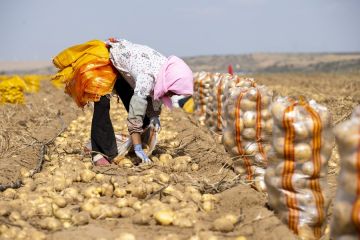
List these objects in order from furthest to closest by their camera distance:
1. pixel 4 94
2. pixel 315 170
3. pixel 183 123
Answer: pixel 4 94
pixel 183 123
pixel 315 170

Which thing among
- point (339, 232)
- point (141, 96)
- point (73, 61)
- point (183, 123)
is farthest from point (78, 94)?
point (183, 123)

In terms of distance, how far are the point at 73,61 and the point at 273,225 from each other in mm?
2445

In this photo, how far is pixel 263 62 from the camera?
87.7 m

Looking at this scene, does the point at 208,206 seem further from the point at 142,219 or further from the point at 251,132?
the point at 251,132

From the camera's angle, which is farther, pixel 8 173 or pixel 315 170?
pixel 8 173

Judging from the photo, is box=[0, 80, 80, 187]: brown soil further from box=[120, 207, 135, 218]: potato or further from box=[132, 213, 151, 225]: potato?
box=[132, 213, 151, 225]: potato

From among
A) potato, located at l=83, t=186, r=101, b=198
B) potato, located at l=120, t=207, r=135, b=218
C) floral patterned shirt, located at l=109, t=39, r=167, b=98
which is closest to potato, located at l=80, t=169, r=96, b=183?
potato, located at l=83, t=186, r=101, b=198

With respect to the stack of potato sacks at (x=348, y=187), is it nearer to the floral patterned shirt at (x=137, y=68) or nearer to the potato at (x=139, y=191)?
the potato at (x=139, y=191)

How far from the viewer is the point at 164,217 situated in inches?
→ 104

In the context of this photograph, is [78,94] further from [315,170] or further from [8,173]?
[315,170]

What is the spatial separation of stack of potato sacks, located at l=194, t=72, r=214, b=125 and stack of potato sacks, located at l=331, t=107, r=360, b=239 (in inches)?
219

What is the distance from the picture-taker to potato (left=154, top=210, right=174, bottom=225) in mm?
2629

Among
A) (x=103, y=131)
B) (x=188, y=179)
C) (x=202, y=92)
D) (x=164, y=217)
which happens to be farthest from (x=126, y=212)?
(x=202, y=92)

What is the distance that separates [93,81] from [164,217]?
1.68 metres
